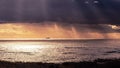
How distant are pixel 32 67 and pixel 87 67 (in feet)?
20.2

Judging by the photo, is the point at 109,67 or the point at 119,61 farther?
the point at 119,61

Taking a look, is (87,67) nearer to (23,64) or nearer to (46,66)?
(46,66)

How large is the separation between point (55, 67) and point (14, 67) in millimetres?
4616

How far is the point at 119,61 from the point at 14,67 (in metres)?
12.6

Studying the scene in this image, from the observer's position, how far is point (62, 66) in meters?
41.2

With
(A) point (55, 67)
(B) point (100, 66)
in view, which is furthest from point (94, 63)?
(A) point (55, 67)

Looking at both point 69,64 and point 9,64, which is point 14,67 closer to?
point 9,64

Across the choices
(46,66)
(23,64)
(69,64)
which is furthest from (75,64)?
(23,64)

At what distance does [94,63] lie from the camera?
42.6 meters

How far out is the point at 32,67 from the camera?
40.7 m

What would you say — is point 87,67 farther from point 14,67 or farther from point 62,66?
point 14,67

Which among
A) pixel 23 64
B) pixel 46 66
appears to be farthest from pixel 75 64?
pixel 23 64

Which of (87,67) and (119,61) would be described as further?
(119,61)

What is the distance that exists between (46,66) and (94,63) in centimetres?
569
